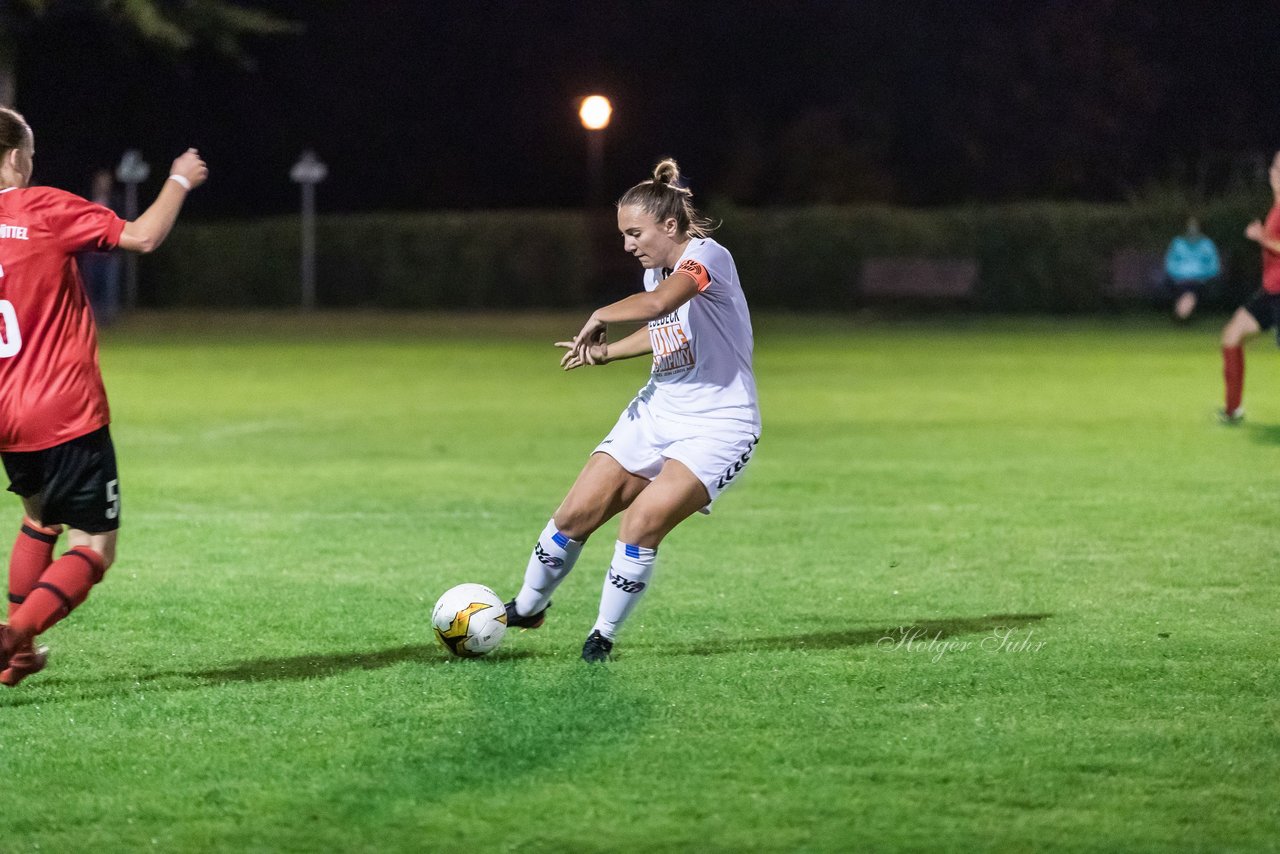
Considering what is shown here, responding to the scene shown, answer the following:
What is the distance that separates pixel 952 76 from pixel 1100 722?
176 ft

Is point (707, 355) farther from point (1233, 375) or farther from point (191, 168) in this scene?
point (1233, 375)

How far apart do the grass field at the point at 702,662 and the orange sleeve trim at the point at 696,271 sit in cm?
144

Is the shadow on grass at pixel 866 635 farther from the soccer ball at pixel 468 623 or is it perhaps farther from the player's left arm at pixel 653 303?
the player's left arm at pixel 653 303

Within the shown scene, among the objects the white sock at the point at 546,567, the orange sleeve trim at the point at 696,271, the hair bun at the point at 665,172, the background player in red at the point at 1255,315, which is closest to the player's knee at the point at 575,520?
the white sock at the point at 546,567

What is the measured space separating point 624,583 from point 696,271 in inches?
47.5

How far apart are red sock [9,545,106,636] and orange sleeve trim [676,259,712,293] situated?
230 cm

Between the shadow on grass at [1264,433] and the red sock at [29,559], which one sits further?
the shadow on grass at [1264,433]

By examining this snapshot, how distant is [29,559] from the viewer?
6344mm

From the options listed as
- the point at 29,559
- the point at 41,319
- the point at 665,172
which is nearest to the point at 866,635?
the point at 665,172

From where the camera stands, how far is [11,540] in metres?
9.77

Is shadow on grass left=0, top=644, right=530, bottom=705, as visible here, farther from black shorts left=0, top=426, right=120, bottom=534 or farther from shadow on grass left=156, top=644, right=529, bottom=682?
black shorts left=0, top=426, right=120, bottom=534

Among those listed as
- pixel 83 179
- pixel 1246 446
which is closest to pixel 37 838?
pixel 1246 446

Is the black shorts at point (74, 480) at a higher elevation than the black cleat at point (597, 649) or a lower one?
higher

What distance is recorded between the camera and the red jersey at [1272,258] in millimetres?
14023
